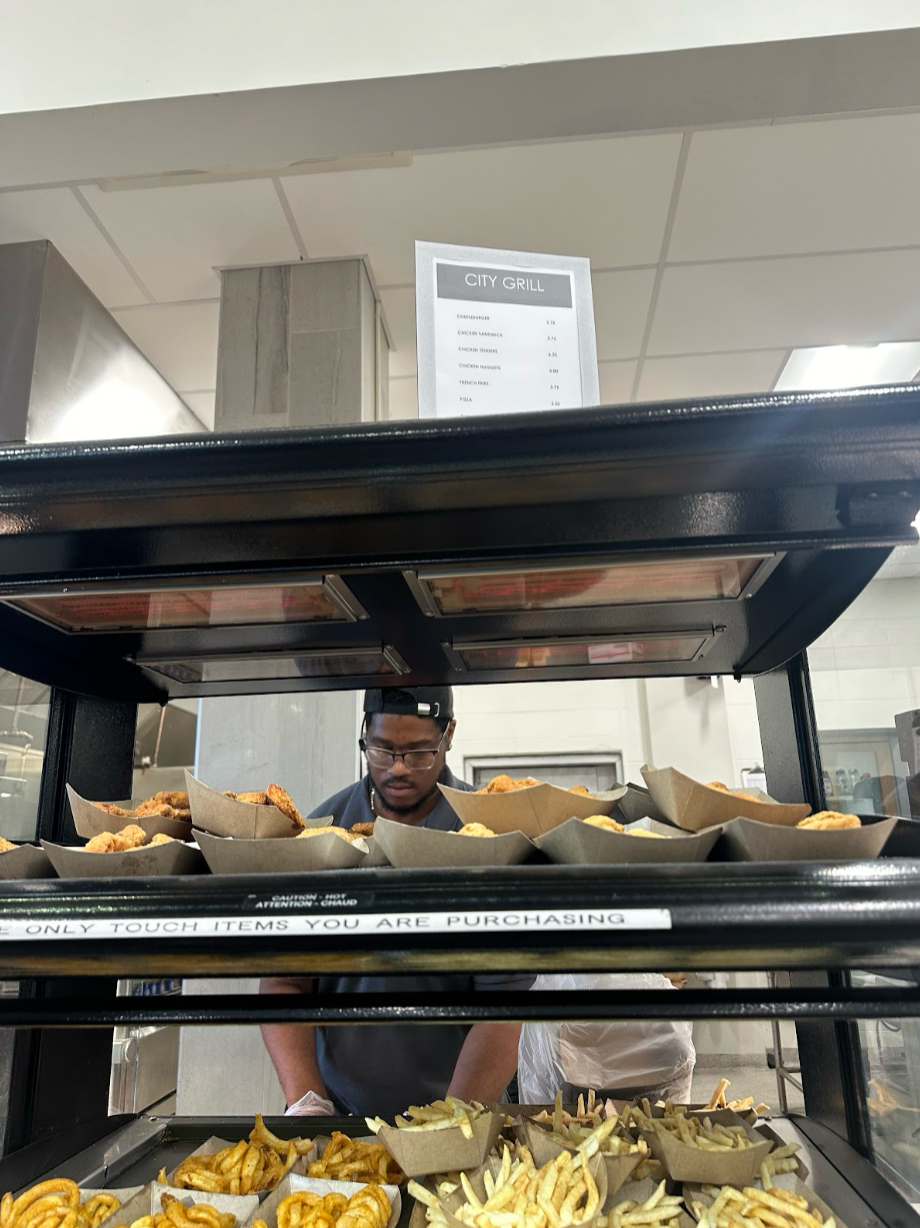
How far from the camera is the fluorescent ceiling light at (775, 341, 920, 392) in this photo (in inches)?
Result: 142

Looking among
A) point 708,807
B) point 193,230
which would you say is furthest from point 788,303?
point 708,807

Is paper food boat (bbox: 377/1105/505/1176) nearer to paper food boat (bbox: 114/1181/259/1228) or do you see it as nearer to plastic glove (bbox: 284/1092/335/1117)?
paper food boat (bbox: 114/1181/259/1228)

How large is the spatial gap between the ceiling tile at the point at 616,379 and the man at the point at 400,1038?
6.49ft

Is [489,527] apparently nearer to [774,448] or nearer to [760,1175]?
[774,448]

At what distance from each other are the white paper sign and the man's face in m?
0.95

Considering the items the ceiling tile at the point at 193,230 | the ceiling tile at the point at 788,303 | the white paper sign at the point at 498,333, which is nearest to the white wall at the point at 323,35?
the ceiling tile at the point at 193,230

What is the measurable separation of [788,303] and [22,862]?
122 inches

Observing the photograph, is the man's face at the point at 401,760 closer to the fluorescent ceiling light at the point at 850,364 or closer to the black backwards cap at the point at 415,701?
the black backwards cap at the point at 415,701

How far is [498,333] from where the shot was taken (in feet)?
3.80

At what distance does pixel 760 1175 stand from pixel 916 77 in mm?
2078

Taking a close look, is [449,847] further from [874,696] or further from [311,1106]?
[874,696]

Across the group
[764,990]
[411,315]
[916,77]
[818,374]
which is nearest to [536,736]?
[818,374]

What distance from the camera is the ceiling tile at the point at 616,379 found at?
11.6ft

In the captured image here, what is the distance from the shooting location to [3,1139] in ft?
4.28
